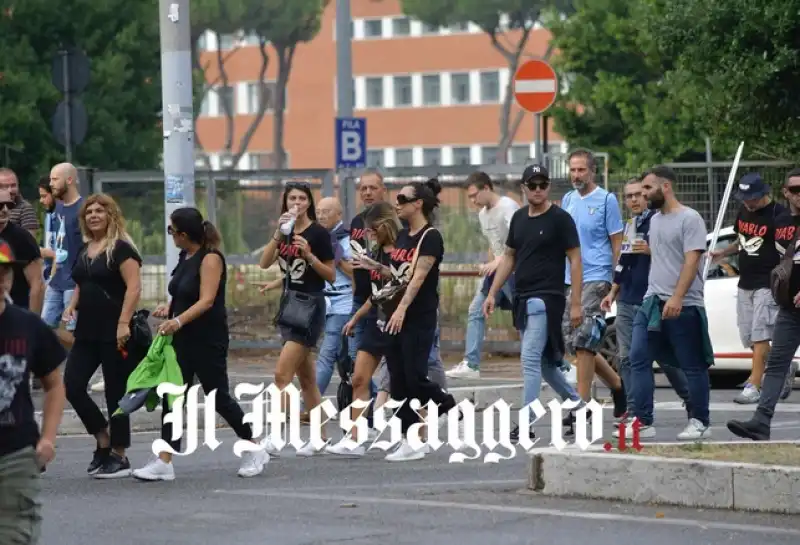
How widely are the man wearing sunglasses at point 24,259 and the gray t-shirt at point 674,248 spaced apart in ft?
12.1

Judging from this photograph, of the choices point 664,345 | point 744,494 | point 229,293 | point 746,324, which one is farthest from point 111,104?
point 744,494

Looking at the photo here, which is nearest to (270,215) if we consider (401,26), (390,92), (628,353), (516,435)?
(628,353)

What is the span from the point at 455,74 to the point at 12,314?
78.4m

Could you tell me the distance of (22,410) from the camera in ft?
22.6

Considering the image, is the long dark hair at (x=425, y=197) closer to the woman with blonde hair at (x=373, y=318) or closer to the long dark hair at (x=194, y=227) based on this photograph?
the woman with blonde hair at (x=373, y=318)

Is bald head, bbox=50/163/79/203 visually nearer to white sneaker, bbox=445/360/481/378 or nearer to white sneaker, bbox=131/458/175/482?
white sneaker, bbox=131/458/175/482

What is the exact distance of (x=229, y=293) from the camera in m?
21.7

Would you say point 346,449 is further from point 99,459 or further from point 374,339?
point 99,459

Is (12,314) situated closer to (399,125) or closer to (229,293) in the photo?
(229,293)

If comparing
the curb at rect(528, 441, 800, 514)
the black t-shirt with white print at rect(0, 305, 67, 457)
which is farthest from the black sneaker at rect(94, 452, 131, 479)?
the black t-shirt with white print at rect(0, 305, 67, 457)

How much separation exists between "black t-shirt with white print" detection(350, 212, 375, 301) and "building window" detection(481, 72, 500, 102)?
2734 inches

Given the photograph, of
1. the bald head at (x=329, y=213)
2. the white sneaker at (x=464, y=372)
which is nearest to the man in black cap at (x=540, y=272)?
the bald head at (x=329, y=213)

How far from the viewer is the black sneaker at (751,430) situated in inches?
467

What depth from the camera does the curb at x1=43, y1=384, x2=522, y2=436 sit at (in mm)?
14633
